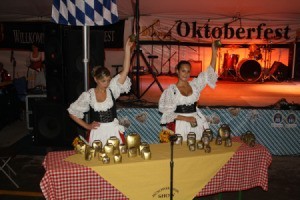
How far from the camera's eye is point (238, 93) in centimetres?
1012

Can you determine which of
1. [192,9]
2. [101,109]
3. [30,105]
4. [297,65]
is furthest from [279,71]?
[101,109]

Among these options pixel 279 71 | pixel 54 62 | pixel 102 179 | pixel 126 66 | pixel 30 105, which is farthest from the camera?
pixel 279 71

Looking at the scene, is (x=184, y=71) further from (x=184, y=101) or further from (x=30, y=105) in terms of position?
(x=30, y=105)

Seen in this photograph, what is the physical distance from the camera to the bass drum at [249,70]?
41.7 feet

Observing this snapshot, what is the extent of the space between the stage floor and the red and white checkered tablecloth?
4308mm

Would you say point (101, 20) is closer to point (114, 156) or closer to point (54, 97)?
point (114, 156)

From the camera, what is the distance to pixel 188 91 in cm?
458

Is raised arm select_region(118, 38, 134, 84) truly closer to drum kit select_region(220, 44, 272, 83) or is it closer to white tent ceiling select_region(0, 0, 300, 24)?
white tent ceiling select_region(0, 0, 300, 24)

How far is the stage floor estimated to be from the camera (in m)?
8.62

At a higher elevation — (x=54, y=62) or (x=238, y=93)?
(x=54, y=62)

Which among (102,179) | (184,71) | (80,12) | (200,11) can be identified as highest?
(200,11)

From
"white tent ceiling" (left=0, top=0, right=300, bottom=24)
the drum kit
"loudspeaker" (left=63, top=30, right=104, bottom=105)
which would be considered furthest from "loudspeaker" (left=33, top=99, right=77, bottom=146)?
the drum kit

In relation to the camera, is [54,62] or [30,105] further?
[30,105]

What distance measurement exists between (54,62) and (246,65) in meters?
8.18
